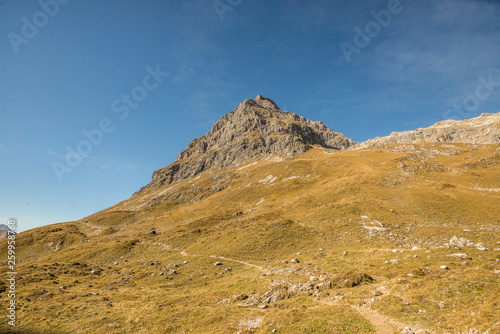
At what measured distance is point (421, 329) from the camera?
55.8ft

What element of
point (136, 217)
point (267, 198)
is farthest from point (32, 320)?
point (136, 217)

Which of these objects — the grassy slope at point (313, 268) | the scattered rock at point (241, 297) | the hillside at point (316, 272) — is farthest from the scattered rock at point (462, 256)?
the scattered rock at point (241, 297)

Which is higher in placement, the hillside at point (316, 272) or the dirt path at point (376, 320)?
the hillside at point (316, 272)

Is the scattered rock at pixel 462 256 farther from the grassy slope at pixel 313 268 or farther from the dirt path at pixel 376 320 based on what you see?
the dirt path at pixel 376 320

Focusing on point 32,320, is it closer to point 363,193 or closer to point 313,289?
point 313,289

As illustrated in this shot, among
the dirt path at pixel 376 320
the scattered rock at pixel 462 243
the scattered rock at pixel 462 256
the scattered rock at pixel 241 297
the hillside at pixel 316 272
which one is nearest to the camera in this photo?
the dirt path at pixel 376 320

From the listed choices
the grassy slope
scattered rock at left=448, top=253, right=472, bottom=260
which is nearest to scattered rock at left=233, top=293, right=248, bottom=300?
the grassy slope

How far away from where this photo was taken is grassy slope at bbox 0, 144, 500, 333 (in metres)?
21.5

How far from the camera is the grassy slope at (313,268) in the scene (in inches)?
845

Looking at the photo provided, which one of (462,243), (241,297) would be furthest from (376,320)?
(462,243)

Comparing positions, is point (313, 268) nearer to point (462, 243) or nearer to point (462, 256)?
point (462, 256)

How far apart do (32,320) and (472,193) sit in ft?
359

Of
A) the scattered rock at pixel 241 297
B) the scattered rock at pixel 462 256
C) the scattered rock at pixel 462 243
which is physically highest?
the scattered rock at pixel 241 297

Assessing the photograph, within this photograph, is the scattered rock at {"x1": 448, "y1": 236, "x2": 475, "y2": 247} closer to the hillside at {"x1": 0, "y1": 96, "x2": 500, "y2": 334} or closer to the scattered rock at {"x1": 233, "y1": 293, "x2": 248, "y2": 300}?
the hillside at {"x1": 0, "y1": 96, "x2": 500, "y2": 334}
